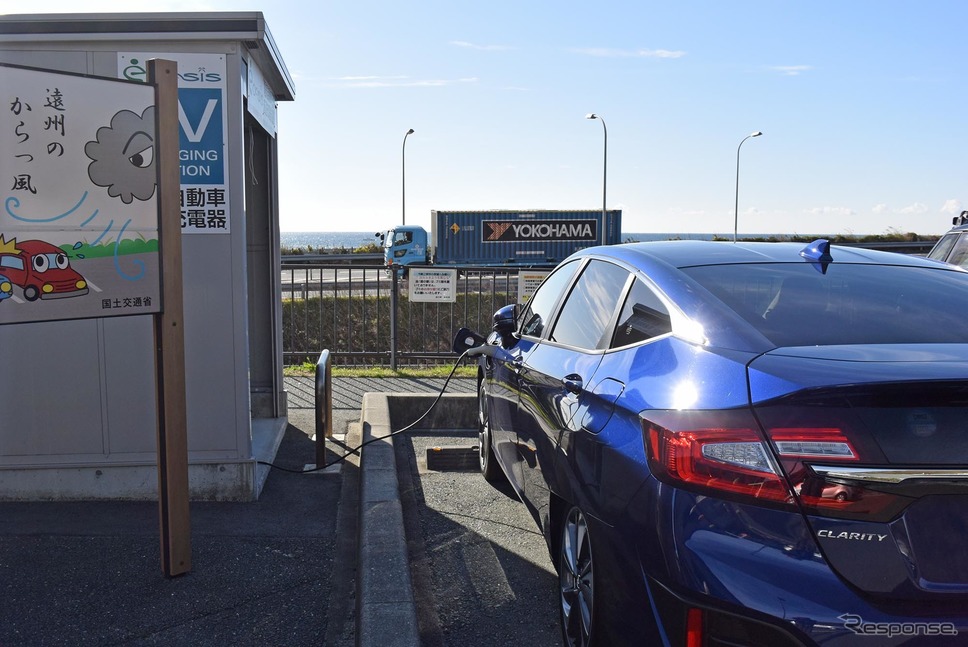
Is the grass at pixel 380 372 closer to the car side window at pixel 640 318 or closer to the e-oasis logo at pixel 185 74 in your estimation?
the e-oasis logo at pixel 185 74

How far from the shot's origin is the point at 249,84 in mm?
5742

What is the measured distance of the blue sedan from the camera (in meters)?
2.23

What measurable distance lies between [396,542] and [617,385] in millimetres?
1948

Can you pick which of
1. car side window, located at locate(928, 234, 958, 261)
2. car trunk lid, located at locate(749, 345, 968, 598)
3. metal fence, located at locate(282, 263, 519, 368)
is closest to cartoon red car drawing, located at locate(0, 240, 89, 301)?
car trunk lid, located at locate(749, 345, 968, 598)

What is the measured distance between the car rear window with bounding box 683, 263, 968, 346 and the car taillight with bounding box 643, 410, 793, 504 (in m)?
0.49

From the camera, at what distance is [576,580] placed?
3.39 m

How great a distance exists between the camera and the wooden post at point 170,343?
157 inches

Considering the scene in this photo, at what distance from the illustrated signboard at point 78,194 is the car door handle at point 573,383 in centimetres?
200

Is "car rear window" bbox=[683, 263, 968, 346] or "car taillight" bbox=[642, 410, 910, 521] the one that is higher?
"car rear window" bbox=[683, 263, 968, 346]

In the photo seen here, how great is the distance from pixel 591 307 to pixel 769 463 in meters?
1.87

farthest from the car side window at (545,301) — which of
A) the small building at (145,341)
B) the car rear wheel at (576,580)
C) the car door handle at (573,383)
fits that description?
the small building at (145,341)

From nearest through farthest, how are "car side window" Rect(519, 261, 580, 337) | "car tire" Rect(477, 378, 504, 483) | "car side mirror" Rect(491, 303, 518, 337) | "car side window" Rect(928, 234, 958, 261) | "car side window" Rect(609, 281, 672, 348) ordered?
"car side window" Rect(609, 281, 672, 348)
"car side window" Rect(519, 261, 580, 337)
"car side mirror" Rect(491, 303, 518, 337)
"car tire" Rect(477, 378, 504, 483)
"car side window" Rect(928, 234, 958, 261)

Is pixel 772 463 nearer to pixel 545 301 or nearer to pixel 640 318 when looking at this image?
pixel 640 318

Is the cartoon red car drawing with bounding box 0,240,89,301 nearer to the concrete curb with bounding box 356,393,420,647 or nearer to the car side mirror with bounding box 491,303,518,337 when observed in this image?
the concrete curb with bounding box 356,393,420,647
